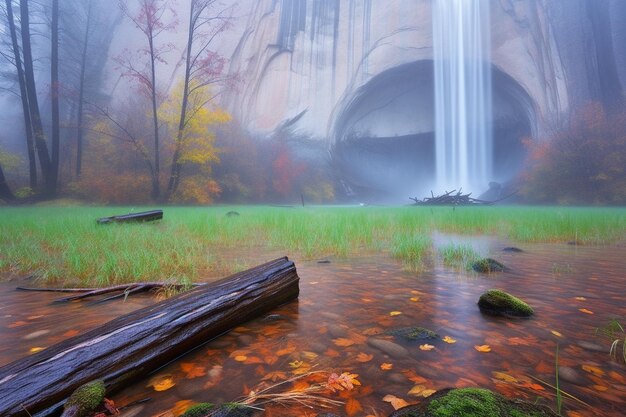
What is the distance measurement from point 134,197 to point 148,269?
1593 cm

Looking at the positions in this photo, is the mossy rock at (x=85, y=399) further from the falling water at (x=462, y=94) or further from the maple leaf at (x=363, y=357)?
the falling water at (x=462, y=94)

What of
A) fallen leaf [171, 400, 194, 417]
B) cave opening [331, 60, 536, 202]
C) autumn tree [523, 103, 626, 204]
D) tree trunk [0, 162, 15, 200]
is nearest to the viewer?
fallen leaf [171, 400, 194, 417]

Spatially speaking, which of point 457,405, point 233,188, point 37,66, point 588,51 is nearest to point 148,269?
point 457,405

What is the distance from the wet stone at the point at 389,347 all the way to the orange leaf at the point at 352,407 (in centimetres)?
42

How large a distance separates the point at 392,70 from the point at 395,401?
2913cm

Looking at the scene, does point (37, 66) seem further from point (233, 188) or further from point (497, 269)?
point (497, 269)

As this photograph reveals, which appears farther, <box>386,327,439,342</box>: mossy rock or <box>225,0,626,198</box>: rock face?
<box>225,0,626,198</box>: rock face

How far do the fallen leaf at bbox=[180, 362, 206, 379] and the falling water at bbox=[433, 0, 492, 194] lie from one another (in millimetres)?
29387

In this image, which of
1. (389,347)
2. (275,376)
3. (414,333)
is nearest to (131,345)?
(275,376)

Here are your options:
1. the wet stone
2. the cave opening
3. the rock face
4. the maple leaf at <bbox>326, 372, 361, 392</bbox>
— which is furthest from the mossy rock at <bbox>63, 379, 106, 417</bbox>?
the cave opening

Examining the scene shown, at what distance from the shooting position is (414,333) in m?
1.69

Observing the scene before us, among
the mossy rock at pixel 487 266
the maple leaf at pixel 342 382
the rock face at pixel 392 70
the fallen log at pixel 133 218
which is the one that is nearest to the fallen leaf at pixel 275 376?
the maple leaf at pixel 342 382

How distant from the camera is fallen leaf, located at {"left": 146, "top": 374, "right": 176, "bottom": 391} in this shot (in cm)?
123

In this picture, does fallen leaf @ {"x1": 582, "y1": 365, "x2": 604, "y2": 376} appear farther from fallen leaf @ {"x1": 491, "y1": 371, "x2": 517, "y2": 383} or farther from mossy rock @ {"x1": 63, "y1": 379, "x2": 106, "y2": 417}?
mossy rock @ {"x1": 63, "y1": 379, "x2": 106, "y2": 417}
